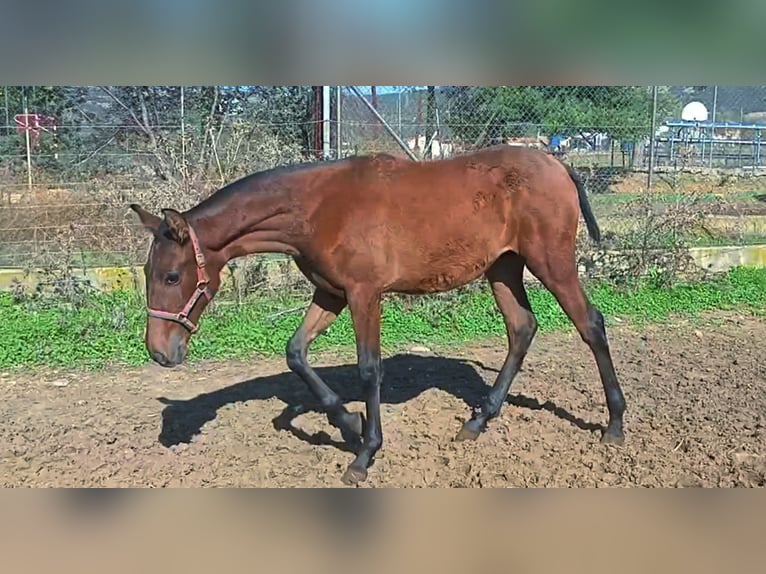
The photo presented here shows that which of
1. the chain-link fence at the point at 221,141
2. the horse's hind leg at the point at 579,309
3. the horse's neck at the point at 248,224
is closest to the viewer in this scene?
the horse's neck at the point at 248,224

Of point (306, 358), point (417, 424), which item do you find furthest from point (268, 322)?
point (306, 358)

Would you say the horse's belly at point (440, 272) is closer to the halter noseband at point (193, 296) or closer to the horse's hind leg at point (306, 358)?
the horse's hind leg at point (306, 358)

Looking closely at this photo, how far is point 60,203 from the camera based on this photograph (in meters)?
8.25

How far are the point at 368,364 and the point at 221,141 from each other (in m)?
4.70

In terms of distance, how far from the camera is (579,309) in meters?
4.52

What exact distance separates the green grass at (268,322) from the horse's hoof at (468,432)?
2081 millimetres

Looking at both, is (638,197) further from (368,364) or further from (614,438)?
(368,364)

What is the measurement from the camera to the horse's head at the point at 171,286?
3.62 meters

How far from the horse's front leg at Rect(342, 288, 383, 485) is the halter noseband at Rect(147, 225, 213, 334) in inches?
31.2

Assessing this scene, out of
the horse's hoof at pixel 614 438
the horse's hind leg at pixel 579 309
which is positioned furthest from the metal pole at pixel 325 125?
the horse's hoof at pixel 614 438

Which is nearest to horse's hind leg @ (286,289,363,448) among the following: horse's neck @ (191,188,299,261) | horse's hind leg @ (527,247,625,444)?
horse's neck @ (191,188,299,261)
